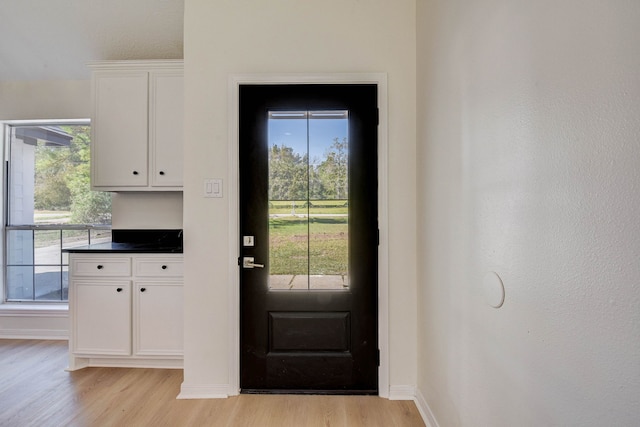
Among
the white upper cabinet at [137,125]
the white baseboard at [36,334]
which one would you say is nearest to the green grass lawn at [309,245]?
the white upper cabinet at [137,125]

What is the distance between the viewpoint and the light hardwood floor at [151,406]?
1.81m

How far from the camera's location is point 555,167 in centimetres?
83

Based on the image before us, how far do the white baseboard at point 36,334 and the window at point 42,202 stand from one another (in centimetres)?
32

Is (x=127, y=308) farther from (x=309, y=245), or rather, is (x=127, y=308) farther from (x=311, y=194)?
(x=311, y=194)

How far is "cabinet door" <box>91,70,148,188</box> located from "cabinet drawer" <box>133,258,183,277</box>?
71cm

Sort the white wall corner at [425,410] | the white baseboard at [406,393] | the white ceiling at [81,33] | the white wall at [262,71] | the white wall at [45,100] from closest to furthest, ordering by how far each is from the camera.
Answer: the white wall corner at [425,410] < the white baseboard at [406,393] < the white wall at [262,71] < the white ceiling at [81,33] < the white wall at [45,100]

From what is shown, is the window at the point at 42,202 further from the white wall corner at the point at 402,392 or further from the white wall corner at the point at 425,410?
the white wall corner at the point at 425,410

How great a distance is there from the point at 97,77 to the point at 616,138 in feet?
11.0

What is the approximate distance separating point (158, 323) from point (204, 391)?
675mm

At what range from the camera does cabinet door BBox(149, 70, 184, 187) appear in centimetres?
258

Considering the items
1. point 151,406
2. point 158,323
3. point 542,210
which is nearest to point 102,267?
point 158,323

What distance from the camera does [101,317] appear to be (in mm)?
2396

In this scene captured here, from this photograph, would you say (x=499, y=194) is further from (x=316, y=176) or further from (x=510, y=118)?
(x=316, y=176)

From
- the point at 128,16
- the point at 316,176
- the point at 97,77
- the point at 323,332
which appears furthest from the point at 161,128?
the point at 323,332
